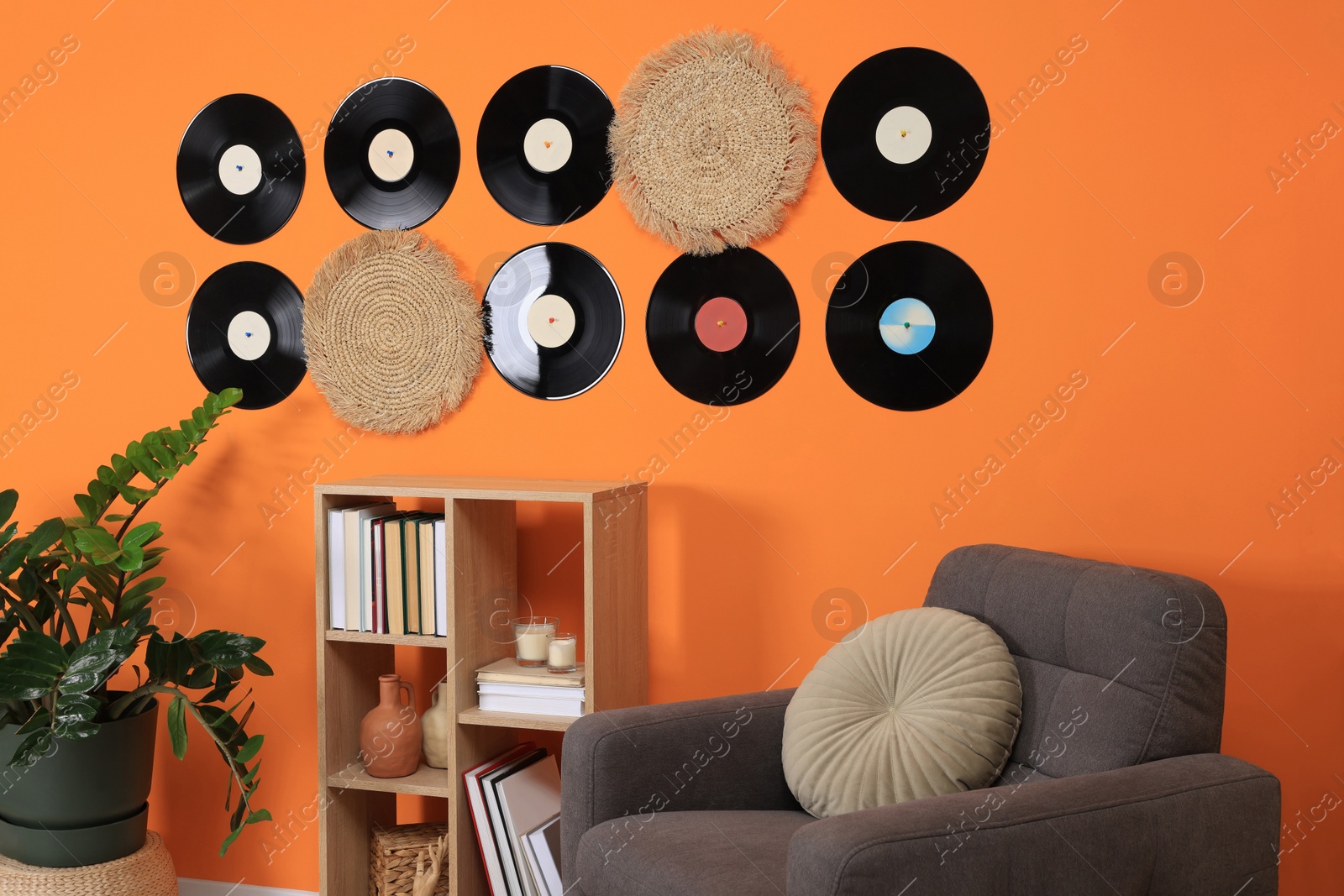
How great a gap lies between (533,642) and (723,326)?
852mm

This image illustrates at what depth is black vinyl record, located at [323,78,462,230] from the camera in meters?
2.68

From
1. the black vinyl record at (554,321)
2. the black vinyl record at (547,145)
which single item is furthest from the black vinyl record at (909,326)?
the black vinyl record at (547,145)

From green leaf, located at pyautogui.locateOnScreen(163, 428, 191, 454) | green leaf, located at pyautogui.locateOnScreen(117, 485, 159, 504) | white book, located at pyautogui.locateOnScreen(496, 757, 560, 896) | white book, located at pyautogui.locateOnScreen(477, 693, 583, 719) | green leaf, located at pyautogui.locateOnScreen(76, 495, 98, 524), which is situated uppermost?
green leaf, located at pyautogui.locateOnScreen(163, 428, 191, 454)

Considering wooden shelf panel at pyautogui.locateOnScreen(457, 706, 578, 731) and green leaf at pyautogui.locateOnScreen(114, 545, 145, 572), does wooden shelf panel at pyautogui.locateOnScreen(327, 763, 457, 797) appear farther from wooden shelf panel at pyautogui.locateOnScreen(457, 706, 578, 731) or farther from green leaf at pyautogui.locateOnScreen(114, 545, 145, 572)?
green leaf at pyautogui.locateOnScreen(114, 545, 145, 572)

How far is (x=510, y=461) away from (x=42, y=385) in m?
1.43

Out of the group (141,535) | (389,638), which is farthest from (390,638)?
(141,535)

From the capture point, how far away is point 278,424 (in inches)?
110

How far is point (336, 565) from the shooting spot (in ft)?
7.90

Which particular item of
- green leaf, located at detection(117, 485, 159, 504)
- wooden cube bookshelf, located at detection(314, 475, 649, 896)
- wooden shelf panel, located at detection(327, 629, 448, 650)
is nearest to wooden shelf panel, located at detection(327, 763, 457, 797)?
wooden cube bookshelf, located at detection(314, 475, 649, 896)

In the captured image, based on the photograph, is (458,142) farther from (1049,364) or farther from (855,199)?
(1049,364)

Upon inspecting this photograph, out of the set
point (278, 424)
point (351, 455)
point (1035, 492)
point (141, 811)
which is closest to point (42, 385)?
point (278, 424)

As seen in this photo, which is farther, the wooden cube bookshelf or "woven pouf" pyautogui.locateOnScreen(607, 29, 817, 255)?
"woven pouf" pyautogui.locateOnScreen(607, 29, 817, 255)

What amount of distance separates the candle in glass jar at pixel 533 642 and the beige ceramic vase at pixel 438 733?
20 cm

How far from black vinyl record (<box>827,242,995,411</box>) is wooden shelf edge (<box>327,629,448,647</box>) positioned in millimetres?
1091
